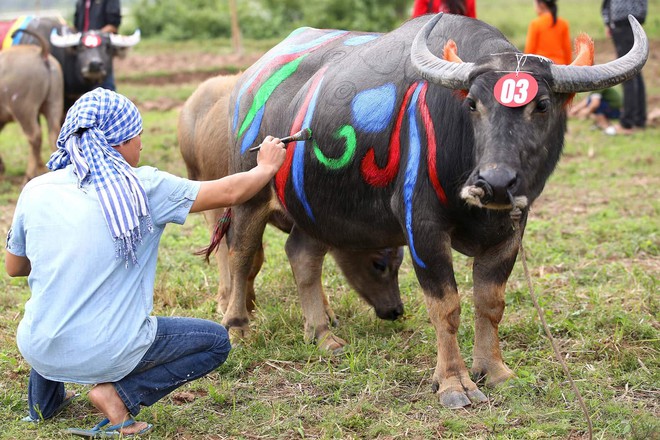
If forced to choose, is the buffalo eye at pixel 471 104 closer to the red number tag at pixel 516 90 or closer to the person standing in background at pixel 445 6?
the red number tag at pixel 516 90

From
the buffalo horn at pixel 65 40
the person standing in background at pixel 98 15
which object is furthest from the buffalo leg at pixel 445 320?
the person standing in background at pixel 98 15

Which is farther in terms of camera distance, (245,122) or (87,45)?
(87,45)

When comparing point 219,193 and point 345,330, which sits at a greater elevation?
point 219,193

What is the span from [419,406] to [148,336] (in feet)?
4.06

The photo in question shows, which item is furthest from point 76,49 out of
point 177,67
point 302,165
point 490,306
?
point 490,306

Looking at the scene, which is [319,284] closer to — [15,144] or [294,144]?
[294,144]

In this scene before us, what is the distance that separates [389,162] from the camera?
411cm

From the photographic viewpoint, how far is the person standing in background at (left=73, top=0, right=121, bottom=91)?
33.8ft

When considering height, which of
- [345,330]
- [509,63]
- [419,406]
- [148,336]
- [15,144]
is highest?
[509,63]

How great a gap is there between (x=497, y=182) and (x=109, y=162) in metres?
1.49

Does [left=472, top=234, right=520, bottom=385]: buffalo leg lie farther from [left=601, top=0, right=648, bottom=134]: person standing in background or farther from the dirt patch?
the dirt patch

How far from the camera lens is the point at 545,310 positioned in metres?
5.08

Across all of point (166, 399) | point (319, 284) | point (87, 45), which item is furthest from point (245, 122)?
point (87, 45)

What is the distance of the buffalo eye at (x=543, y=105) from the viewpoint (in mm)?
3562
